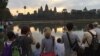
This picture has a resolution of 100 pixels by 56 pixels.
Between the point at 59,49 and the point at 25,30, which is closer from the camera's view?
the point at 25,30

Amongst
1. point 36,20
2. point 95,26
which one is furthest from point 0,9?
point 95,26

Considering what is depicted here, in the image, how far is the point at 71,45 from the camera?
14.2 metres

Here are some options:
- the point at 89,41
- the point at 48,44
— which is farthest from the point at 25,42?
the point at 89,41

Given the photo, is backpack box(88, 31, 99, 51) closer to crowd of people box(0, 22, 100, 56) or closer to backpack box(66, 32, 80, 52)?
crowd of people box(0, 22, 100, 56)

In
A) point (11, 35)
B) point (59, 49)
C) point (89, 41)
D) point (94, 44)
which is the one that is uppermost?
point (11, 35)

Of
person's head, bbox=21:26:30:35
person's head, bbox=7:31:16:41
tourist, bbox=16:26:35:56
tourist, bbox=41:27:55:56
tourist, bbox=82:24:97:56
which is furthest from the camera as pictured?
tourist, bbox=82:24:97:56

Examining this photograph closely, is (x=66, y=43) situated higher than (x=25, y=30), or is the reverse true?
(x=25, y=30)

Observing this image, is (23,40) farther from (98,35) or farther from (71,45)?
(98,35)

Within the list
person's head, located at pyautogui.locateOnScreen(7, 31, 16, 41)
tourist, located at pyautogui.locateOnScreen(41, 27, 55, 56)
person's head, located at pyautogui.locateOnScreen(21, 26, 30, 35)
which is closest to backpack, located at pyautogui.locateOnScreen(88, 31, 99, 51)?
tourist, located at pyautogui.locateOnScreen(41, 27, 55, 56)

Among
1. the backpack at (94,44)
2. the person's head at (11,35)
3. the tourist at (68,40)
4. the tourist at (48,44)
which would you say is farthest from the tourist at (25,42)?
the backpack at (94,44)

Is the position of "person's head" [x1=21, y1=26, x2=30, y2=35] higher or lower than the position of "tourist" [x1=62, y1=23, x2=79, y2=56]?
higher

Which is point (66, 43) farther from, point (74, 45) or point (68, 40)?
point (74, 45)

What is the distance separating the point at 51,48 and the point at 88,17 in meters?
99.4

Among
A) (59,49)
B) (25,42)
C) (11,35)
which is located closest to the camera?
(11,35)
